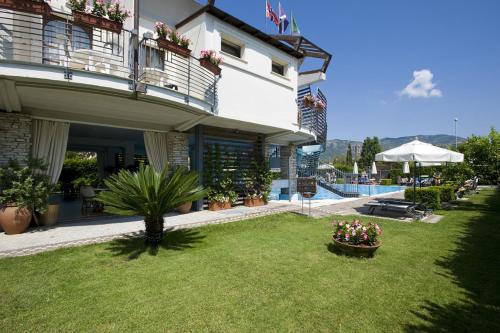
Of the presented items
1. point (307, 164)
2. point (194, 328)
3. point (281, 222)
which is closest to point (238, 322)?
point (194, 328)

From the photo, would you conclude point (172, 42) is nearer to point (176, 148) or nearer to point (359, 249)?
point (176, 148)

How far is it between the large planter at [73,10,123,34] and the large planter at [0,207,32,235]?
5.44m

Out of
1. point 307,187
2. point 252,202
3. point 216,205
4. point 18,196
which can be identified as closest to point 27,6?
point 18,196

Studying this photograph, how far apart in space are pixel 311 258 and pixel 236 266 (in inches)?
67.3

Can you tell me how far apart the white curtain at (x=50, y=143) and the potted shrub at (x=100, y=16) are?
12.6ft

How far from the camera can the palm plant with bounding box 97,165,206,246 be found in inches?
231

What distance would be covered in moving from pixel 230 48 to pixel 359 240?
9931 mm

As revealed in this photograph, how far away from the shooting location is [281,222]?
9547 millimetres

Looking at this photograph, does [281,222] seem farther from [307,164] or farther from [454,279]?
[307,164]

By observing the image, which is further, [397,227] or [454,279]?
[397,227]

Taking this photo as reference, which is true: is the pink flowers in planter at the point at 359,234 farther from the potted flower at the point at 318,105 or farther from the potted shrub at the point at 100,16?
the potted flower at the point at 318,105

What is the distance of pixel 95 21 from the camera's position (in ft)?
22.1

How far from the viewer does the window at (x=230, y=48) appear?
38.2 ft

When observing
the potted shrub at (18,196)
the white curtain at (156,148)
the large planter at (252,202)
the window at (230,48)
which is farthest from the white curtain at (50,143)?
the large planter at (252,202)
